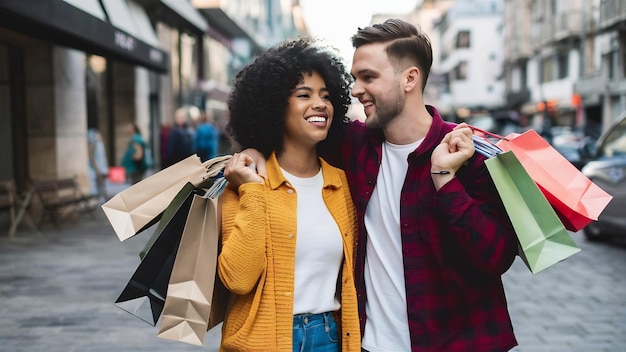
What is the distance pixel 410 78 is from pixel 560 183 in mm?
622

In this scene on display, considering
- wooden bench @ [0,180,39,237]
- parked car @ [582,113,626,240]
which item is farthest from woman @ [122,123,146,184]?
parked car @ [582,113,626,240]

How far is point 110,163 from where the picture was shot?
17969 mm

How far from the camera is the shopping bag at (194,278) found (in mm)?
2262

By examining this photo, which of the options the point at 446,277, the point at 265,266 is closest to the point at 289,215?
the point at 265,266

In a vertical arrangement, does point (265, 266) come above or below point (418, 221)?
below

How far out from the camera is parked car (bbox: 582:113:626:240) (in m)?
8.73

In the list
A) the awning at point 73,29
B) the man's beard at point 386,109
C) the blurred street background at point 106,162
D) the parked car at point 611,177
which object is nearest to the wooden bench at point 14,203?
the blurred street background at point 106,162

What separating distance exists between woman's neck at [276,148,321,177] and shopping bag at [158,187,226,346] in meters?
0.39

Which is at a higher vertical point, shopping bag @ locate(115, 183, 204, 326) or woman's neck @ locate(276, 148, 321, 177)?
woman's neck @ locate(276, 148, 321, 177)

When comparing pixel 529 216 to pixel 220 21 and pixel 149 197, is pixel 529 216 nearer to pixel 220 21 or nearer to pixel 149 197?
pixel 149 197

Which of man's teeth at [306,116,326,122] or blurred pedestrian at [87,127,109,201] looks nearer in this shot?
man's teeth at [306,116,326,122]

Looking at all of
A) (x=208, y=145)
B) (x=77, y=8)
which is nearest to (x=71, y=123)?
(x=208, y=145)

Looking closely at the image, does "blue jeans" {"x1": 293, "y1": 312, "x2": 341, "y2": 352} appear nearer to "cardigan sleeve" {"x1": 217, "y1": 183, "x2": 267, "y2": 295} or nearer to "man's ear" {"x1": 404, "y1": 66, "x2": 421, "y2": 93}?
"cardigan sleeve" {"x1": 217, "y1": 183, "x2": 267, "y2": 295}

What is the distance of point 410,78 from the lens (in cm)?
239
